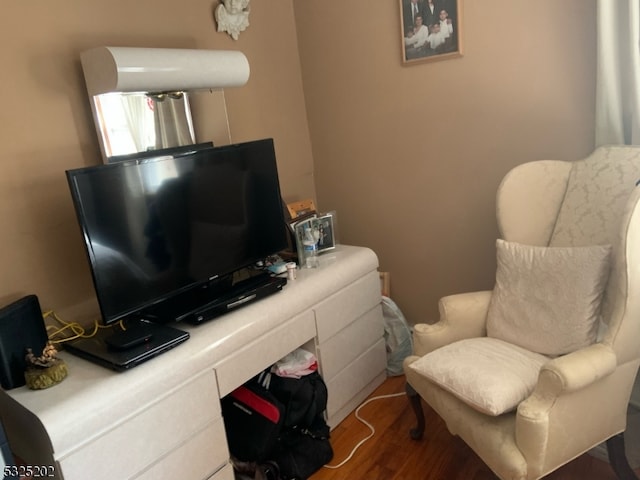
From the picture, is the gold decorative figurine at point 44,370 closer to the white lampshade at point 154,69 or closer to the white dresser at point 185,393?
the white dresser at point 185,393

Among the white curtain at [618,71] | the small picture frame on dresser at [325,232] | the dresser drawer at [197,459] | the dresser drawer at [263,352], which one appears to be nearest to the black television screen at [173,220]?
the small picture frame on dresser at [325,232]

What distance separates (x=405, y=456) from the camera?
81.5 inches

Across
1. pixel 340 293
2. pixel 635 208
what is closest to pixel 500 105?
pixel 635 208

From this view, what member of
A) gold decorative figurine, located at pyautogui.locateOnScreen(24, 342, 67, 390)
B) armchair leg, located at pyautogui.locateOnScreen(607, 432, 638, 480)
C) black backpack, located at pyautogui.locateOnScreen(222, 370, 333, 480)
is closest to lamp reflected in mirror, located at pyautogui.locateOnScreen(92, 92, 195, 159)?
gold decorative figurine, located at pyautogui.locateOnScreen(24, 342, 67, 390)

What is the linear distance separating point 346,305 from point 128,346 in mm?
1010

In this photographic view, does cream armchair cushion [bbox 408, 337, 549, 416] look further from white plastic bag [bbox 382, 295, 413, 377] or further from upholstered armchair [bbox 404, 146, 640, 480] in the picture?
white plastic bag [bbox 382, 295, 413, 377]

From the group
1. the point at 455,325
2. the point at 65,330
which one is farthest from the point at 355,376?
the point at 65,330

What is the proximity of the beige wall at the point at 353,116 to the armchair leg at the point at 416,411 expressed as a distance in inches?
31.5

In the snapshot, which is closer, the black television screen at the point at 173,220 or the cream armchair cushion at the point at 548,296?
the black television screen at the point at 173,220

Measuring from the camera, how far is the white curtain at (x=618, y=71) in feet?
6.05

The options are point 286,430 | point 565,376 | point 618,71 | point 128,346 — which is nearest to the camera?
point 565,376

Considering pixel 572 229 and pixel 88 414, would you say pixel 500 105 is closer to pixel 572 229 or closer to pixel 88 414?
pixel 572 229

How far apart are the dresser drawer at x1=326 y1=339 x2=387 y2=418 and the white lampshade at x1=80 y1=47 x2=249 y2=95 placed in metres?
1.42

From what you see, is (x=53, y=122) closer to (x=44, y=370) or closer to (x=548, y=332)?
(x=44, y=370)
